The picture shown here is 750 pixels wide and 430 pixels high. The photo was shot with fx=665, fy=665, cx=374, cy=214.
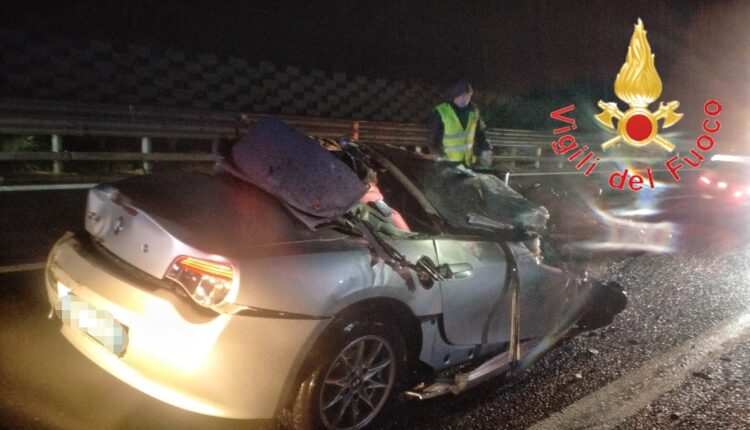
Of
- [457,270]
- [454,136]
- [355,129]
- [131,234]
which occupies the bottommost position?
[355,129]

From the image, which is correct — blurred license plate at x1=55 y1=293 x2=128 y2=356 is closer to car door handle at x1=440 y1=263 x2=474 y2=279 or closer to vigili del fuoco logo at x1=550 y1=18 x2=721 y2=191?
car door handle at x1=440 y1=263 x2=474 y2=279

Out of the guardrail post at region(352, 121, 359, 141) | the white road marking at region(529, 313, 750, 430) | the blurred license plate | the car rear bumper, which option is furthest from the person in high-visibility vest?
the guardrail post at region(352, 121, 359, 141)

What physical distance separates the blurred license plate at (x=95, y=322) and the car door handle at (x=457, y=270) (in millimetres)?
1533

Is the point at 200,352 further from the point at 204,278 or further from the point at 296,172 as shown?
the point at 296,172

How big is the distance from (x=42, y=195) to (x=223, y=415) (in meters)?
6.49

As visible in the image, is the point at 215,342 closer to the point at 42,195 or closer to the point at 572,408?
the point at 572,408

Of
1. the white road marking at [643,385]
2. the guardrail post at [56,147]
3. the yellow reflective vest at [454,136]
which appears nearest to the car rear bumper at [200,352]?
the white road marking at [643,385]

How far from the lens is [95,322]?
2971 mm

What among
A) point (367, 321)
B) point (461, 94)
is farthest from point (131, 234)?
point (461, 94)

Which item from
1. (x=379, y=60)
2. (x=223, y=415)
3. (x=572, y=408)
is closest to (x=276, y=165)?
(x=223, y=415)

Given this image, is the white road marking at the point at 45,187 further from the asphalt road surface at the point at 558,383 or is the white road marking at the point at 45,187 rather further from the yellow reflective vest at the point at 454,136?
the yellow reflective vest at the point at 454,136

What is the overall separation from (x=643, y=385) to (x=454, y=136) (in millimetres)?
2926

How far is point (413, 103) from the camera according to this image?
1944 cm

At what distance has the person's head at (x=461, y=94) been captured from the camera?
20.5 feet
